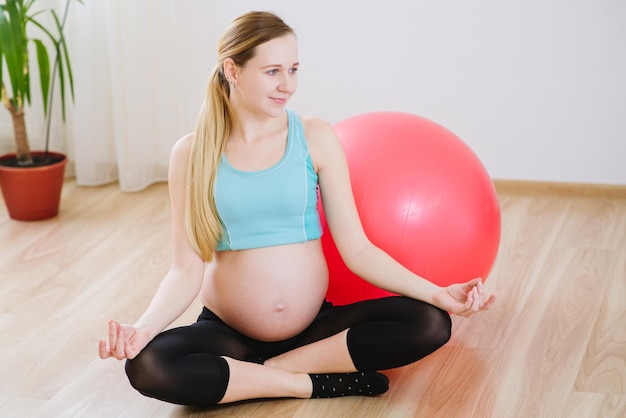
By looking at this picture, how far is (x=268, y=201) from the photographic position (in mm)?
2061

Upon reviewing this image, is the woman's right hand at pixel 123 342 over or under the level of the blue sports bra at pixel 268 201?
under

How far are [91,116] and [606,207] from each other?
6.47 ft

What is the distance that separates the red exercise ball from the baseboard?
1217 mm

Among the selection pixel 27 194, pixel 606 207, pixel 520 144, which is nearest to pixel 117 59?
pixel 27 194

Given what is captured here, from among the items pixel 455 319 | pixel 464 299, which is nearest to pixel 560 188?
pixel 455 319

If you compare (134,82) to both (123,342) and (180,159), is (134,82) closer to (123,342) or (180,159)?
(180,159)

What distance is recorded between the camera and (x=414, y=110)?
3545 millimetres

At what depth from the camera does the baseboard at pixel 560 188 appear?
3426 millimetres

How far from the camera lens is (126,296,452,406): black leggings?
1947mm

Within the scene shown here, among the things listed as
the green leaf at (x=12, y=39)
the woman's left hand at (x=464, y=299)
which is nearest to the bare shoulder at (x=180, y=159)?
the woman's left hand at (x=464, y=299)

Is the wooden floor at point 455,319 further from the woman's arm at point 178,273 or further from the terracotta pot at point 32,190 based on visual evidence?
the woman's arm at point 178,273

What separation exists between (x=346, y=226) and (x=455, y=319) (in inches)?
23.2

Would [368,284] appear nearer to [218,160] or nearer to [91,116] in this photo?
[218,160]

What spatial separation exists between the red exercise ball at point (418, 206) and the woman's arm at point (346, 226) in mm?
83
